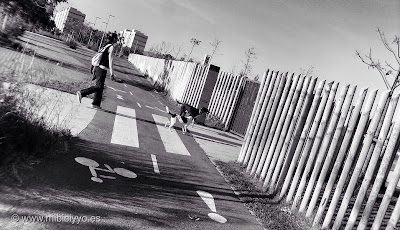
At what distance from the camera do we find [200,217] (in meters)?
4.09

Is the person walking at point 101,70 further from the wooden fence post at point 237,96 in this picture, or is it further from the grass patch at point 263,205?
the wooden fence post at point 237,96

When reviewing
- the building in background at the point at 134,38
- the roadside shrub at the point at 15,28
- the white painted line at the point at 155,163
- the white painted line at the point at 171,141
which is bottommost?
the white painted line at the point at 155,163

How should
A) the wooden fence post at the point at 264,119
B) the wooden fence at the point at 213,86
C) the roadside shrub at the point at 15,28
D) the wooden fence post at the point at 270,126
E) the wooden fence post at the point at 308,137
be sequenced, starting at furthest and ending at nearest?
1. the wooden fence at the point at 213,86
2. the wooden fence post at the point at 264,119
3. the wooden fence post at the point at 270,126
4. the wooden fence post at the point at 308,137
5. the roadside shrub at the point at 15,28

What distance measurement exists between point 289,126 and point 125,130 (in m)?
3.64

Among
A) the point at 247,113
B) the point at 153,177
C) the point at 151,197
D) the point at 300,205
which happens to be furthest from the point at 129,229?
the point at 247,113

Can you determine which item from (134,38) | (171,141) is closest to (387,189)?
(171,141)

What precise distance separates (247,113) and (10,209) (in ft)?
34.6

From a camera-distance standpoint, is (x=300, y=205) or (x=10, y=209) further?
(x=300, y=205)

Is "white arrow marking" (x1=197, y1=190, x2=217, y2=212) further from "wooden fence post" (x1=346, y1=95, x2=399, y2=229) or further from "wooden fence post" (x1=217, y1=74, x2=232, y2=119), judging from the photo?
"wooden fence post" (x1=217, y1=74, x2=232, y2=119)

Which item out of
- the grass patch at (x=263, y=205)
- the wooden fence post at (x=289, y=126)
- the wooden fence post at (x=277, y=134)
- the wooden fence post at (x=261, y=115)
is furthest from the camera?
the wooden fence post at (x=261, y=115)

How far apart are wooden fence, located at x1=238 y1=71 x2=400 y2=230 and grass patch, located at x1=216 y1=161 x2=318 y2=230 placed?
0.47 ft

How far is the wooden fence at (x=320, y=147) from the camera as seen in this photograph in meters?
4.32

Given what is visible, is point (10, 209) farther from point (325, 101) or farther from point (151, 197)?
point (325, 101)

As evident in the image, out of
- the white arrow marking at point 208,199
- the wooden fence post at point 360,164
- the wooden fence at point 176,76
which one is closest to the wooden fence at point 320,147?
the wooden fence post at point 360,164
